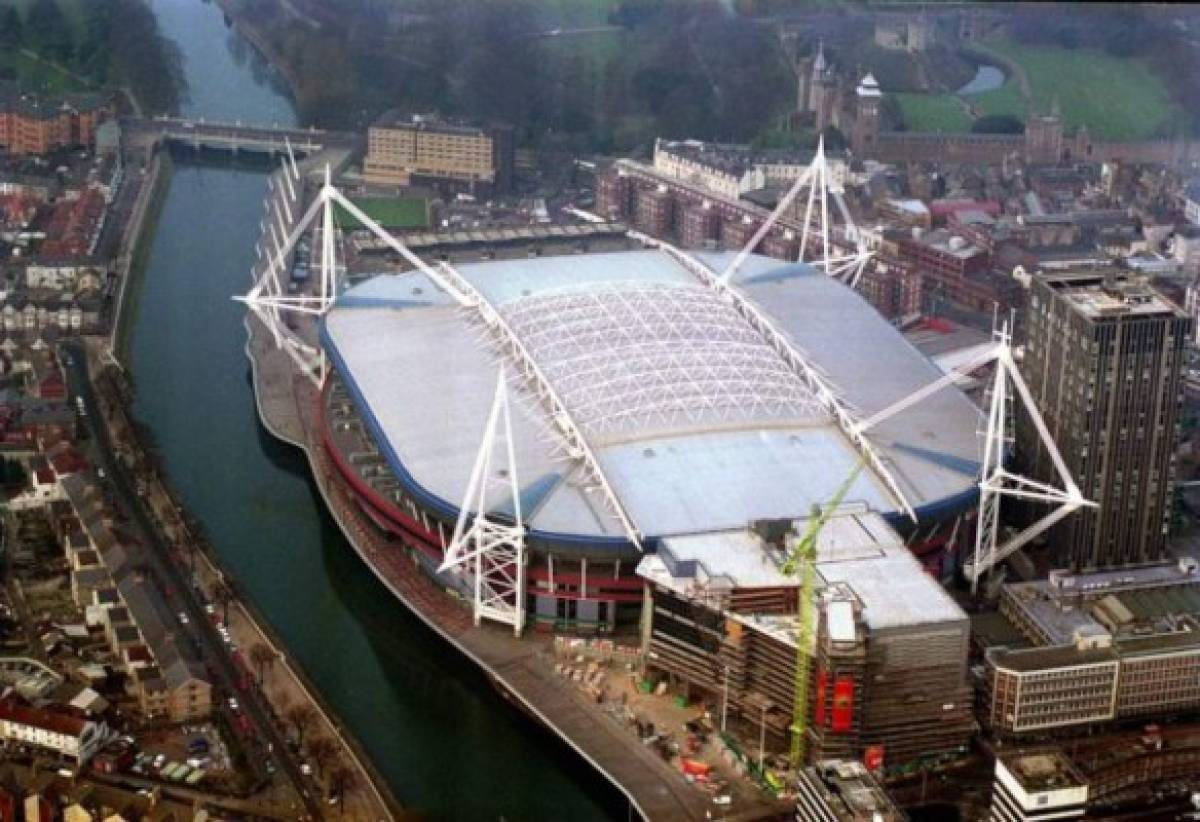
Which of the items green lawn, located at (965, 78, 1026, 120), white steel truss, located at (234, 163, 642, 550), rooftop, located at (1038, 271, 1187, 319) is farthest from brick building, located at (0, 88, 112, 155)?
rooftop, located at (1038, 271, 1187, 319)

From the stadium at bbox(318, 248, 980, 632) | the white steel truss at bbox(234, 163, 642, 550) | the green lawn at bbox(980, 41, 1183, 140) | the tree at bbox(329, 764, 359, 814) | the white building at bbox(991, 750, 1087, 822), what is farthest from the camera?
the green lawn at bbox(980, 41, 1183, 140)

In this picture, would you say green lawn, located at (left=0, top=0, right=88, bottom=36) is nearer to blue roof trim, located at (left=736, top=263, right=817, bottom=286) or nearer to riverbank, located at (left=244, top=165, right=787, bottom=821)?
riverbank, located at (left=244, top=165, right=787, bottom=821)

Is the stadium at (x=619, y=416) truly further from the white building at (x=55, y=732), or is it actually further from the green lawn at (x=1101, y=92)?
the green lawn at (x=1101, y=92)

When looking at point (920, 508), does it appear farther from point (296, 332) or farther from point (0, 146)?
point (0, 146)

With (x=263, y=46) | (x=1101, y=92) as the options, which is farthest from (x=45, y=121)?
(x=1101, y=92)

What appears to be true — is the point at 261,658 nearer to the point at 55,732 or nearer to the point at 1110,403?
the point at 55,732
